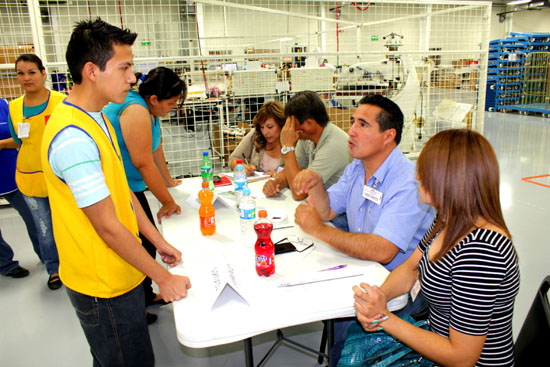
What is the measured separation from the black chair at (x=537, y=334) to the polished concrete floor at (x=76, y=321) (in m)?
1.19

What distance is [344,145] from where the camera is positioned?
8.43 feet

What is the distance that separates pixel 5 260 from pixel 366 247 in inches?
120

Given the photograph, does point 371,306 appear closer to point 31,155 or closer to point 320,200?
point 320,200


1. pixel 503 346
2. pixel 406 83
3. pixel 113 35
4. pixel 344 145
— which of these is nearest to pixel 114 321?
pixel 113 35

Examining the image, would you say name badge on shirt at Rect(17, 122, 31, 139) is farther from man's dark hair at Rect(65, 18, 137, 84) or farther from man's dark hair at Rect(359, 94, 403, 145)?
man's dark hair at Rect(359, 94, 403, 145)

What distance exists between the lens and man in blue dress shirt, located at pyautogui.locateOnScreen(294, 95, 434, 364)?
1563 mm

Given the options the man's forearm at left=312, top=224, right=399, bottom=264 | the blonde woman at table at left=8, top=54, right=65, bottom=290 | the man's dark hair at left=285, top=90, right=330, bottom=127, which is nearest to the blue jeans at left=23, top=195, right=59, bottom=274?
the blonde woman at table at left=8, top=54, right=65, bottom=290

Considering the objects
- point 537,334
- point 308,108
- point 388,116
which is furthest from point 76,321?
point 537,334

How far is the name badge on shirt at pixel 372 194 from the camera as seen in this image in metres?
1.74

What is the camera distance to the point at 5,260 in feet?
10.3

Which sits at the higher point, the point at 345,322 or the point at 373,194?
the point at 373,194

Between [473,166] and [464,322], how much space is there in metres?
0.44

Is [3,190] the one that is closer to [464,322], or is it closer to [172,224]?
[172,224]

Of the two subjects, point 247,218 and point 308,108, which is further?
point 308,108
